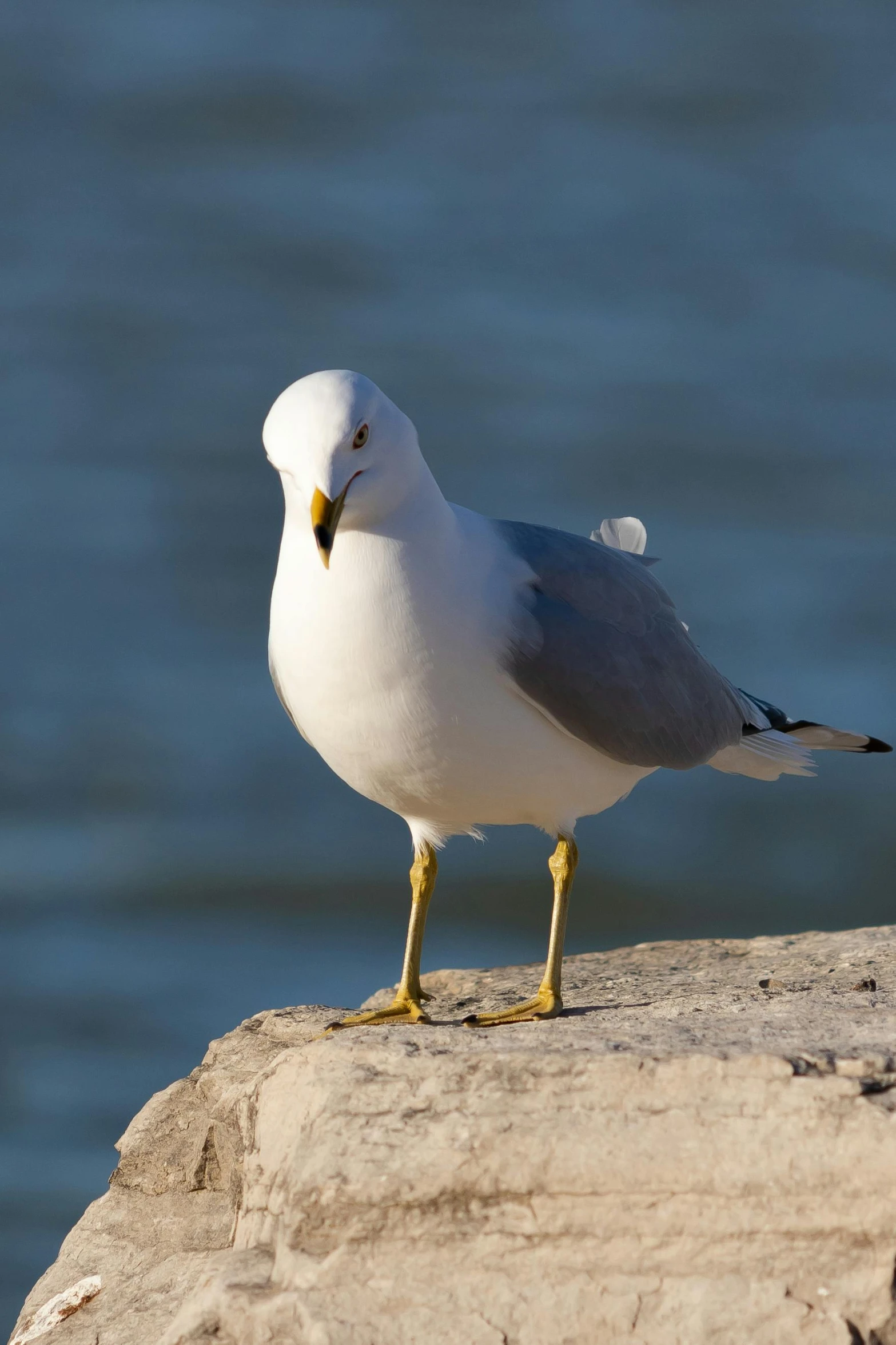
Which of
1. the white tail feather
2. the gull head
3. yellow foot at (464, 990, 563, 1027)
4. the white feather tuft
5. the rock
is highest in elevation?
the white feather tuft

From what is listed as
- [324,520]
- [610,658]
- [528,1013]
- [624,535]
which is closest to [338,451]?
[324,520]

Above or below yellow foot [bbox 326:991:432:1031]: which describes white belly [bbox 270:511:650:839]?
above

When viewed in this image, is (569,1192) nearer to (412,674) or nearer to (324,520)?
(412,674)

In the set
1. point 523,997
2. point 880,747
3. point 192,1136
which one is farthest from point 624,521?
point 192,1136

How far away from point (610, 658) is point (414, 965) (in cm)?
112

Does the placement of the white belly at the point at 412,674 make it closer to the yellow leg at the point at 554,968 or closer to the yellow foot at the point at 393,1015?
the yellow leg at the point at 554,968

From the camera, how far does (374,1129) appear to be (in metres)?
3.93

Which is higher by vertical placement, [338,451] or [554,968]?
[338,451]

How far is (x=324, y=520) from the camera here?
4.40m

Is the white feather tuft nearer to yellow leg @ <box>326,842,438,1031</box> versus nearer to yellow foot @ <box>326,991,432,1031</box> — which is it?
yellow leg @ <box>326,842,438,1031</box>

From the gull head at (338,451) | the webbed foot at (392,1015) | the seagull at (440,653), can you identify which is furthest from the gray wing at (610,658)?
the webbed foot at (392,1015)

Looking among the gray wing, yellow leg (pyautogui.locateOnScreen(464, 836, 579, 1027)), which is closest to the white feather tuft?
the gray wing

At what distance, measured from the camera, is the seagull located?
15.2 feet

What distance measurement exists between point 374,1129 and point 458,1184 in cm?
24
